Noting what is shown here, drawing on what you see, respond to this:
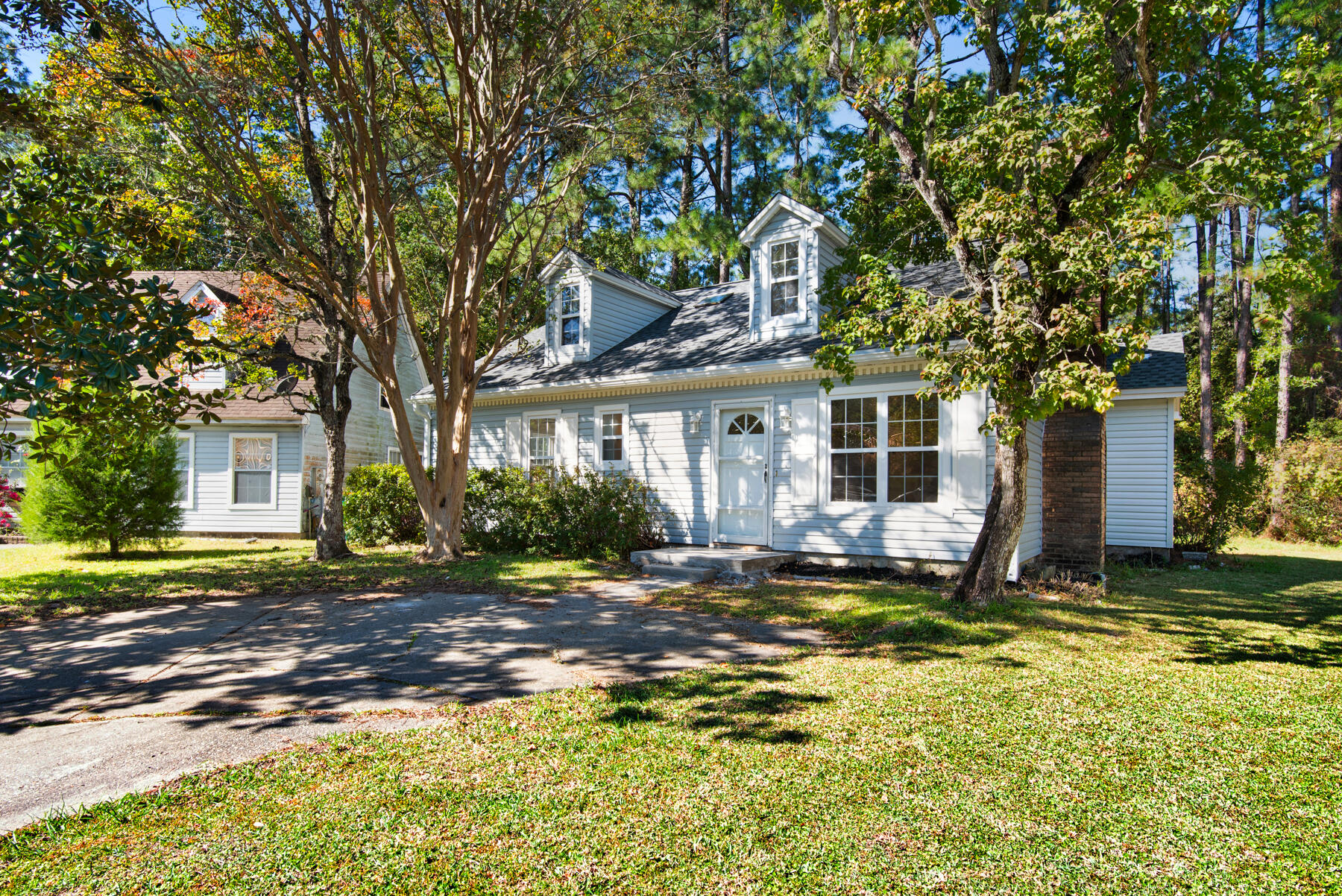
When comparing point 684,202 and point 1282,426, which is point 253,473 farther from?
point 1282,426

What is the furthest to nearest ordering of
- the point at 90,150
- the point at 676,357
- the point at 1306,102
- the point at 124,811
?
1. the point at 676,357
2. the point at 90,150
3. the point at 1306,102
4. the point at 124,811

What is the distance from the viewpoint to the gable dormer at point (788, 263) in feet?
38.9

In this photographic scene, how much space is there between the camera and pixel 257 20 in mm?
9711

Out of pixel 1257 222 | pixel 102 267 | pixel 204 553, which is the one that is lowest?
pixel 204 553

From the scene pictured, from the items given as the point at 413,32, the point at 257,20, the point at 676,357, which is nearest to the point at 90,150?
the point at 257,20

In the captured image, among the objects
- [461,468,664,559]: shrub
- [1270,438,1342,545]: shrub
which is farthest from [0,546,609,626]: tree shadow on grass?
[1270,438,1342,545]: shrub

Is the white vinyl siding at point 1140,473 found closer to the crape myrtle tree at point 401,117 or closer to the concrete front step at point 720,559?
the concrete front step at point 720,559

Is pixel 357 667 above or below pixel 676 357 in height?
below

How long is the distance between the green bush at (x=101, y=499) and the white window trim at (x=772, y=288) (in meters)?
10.8

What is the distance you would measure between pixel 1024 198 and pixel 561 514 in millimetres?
8366

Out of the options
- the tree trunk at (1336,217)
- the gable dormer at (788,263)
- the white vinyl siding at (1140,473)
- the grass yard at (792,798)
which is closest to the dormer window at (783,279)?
the gable dormer at (788,263)

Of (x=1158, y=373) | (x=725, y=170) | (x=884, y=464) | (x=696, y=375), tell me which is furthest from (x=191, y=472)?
(x=1158, y=373)

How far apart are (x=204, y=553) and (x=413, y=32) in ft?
34.1

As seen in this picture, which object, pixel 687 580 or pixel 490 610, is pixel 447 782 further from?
pixel 687 580
